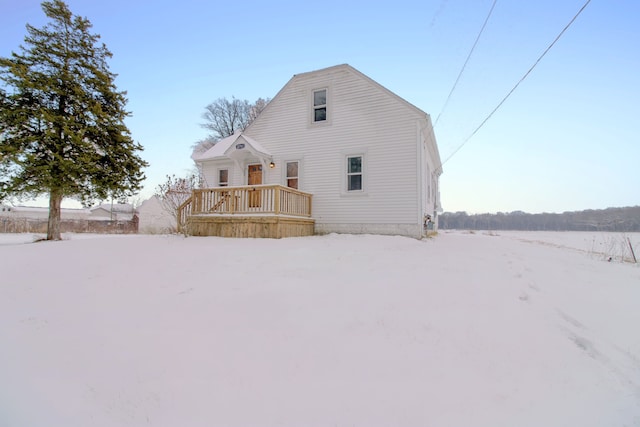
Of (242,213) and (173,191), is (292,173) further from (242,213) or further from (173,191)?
(173,191)

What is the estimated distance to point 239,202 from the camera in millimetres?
9375

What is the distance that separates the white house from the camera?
963 cm

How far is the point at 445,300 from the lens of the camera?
3578 mm

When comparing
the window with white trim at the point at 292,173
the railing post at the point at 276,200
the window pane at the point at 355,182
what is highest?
the window with white trim at the point at 292,173

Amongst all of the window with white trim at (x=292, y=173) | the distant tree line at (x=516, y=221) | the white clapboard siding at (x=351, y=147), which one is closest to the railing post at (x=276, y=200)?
the white clapboard siding at (x=351, y=147)

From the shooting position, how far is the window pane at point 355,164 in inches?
418

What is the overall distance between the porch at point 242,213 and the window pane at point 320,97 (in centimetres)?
407

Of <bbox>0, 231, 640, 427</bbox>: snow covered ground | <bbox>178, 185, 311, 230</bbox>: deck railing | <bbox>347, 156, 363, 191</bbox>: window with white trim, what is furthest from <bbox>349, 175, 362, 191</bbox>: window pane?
<bbox>0, 231, 640, 427</bbox>: snow covered ground

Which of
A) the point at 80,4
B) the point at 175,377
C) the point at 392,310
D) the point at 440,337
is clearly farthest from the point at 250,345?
the point at 80,4

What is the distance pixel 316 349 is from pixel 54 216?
12707 millimetres

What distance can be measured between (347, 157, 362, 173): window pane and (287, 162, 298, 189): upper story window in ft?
7.40

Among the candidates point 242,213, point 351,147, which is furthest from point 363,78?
point 242,213

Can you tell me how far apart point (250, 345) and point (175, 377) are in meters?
0.63

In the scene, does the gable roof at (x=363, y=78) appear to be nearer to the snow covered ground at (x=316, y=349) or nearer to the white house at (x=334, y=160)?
the white house at (x=334, y=160)
